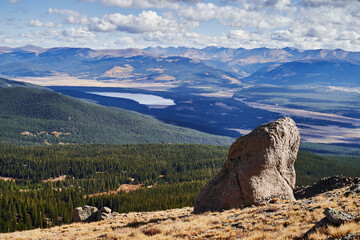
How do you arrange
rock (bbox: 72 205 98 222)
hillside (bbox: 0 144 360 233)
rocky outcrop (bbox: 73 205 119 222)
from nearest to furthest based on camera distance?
rocky outcrop (bbox: 73 205 119 222) → rock (bbox: 72 205 98 222) → hillside (bbox: 0 144 360 233)

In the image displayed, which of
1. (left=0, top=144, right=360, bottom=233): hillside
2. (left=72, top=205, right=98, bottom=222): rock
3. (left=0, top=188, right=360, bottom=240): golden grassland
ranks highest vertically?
(left=0, top=188, right=360, bottom=240): golden grassland

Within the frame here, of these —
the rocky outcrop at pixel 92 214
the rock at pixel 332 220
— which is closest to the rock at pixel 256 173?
the rock at pixel 332 220

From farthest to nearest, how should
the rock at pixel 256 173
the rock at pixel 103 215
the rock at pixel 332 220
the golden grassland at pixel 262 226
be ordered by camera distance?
the rock at pixel 103 215
the rock at pixel 256 173
the golden grassland at pixel 262 226
the rock at pixel 332 220

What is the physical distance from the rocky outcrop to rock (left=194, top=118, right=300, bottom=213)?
21387mm

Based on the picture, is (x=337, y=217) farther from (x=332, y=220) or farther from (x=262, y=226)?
(x=262, y=226)

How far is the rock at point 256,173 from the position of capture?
158ft

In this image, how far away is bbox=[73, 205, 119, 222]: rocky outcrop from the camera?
6414 cm

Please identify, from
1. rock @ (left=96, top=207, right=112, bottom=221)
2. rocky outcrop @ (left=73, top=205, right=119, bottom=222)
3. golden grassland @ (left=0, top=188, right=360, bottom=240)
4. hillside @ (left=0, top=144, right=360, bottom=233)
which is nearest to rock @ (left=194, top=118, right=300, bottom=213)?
golden grassland @ (left=0, top=188, right=360, bottom=240)

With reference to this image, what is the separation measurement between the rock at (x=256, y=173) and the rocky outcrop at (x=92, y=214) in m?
21.4

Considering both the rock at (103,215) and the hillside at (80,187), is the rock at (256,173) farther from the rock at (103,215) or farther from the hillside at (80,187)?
the hillside at (80,187)

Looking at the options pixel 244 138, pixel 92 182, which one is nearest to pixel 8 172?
pixel 92 182

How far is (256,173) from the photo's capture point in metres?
49.0

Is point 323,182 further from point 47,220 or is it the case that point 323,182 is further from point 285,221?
point 47,220

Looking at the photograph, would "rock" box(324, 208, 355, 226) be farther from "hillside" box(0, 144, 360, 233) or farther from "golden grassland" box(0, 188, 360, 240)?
"hillside" box(0, 144, 360, 233)
